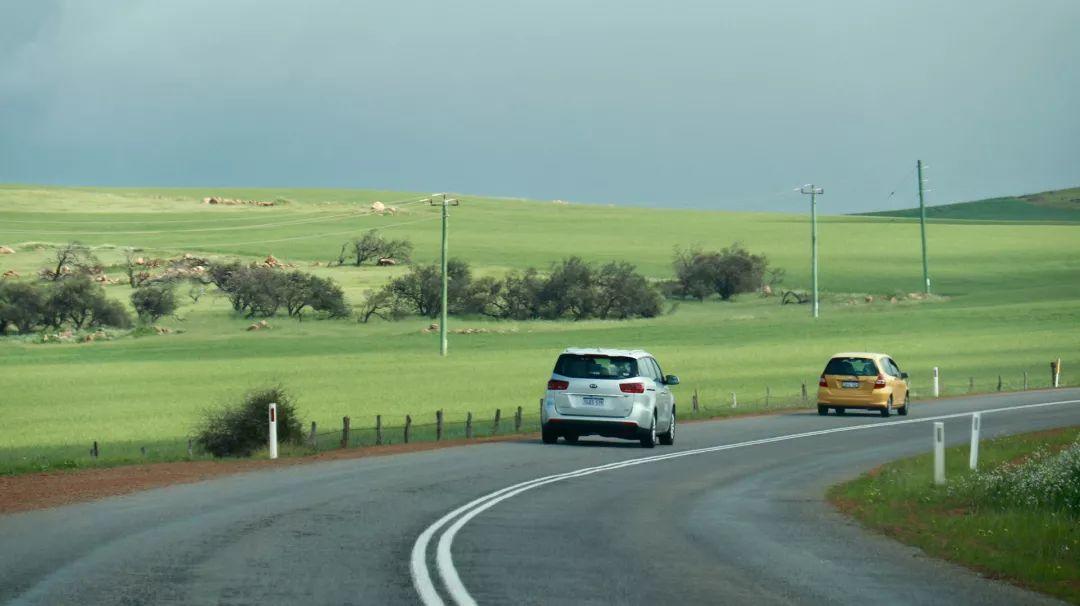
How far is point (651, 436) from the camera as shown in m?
30.3

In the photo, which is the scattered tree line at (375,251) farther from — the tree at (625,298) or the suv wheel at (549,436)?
the suv wheel at (549,436)

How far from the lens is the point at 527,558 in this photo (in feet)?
46.1

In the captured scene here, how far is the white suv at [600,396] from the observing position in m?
29.2

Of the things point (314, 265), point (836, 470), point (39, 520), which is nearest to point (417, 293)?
point (314, 265)

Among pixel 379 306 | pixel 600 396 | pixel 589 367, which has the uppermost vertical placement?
pixel 379 306

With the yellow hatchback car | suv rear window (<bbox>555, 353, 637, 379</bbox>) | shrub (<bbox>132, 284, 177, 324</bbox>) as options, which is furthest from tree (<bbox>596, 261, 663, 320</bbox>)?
suv rear window (<bbox>555, 353, 637, 379</bbox>)

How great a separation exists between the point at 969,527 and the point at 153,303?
267 ft

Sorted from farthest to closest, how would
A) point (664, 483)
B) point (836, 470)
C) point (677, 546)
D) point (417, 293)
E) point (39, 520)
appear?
point (417, 293) → point (836, 470) → point (664, 483) → point (39, 520) → point (677, 546)

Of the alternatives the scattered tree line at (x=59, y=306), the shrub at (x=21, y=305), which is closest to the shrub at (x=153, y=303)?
the scattered tree line at (x=59, y=306)

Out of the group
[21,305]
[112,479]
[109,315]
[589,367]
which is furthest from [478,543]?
[21,305]

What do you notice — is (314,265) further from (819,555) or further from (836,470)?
(819,555)

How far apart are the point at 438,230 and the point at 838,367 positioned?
100.0 m

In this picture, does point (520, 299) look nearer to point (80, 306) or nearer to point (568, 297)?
point (568, 297)

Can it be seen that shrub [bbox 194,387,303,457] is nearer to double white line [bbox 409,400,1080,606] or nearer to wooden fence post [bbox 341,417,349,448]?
wooden fence post [bbox 341,417,349,448]
